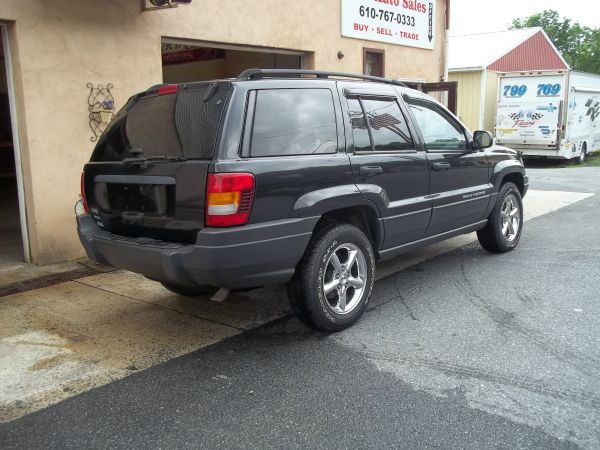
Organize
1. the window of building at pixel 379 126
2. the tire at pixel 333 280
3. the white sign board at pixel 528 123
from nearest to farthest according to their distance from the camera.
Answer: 1. the tire at pixel 333 280
2. the window of building at pixel 379 126
3. the white sign board at pixel 528 123

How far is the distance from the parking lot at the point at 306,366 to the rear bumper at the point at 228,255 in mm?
Result: 634

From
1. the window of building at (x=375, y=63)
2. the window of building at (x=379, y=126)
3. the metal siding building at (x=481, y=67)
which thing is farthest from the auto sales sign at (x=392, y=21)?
the metal siding building at (x=481, y=67)

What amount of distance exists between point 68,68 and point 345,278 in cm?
411

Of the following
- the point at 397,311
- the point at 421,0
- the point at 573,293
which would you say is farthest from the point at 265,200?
the point at 421,0

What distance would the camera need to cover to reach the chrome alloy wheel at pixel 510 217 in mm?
6645

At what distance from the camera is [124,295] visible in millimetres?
5453

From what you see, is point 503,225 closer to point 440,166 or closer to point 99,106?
point 440,166

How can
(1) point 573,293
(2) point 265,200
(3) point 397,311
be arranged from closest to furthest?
1. (2) point 265,200
2. (3) point 397,311
3. (1) point 573,293

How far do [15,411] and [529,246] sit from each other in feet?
19.8

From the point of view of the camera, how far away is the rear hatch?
3719 millimetres

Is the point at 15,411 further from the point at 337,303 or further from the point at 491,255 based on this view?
the point at 491,255

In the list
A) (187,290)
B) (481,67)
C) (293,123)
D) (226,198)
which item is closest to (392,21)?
(293,123)

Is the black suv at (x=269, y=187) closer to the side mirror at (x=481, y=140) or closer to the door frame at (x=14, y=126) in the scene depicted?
the side mirror at (x=481, y=140)

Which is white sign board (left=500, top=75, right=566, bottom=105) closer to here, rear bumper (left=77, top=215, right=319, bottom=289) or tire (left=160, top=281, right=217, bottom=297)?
tire (left=160, top=281, right=217, bottom=297)
